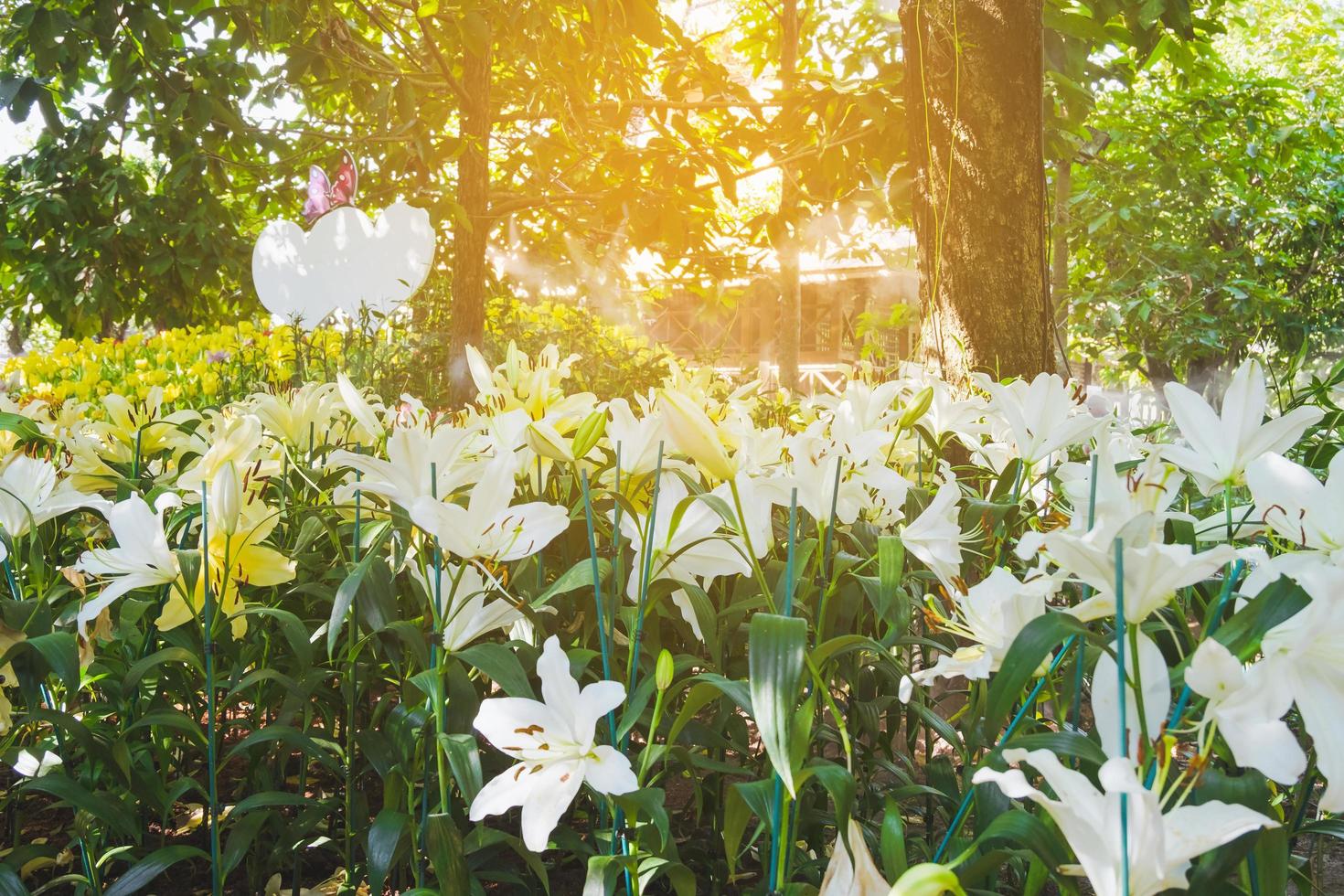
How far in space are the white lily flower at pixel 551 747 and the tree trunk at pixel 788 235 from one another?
3.26m

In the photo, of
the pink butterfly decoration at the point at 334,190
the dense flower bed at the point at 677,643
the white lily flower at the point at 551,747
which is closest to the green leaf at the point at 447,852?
the dense flower bed at the point at 677,643

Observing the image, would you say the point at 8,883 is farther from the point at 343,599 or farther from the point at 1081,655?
the point at 1081,655

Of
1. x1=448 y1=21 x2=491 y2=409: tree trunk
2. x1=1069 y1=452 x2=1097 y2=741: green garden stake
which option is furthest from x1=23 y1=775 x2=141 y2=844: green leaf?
x1=448 y1=21 x2=491 y2=409: tree trunk

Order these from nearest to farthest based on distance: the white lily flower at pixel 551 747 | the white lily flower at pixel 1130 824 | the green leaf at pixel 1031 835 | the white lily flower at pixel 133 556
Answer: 1. the white lily flower at pixel 1130 824
2. the green leaf at pixel 1031 835
3. the white lily flower at pixel 551 747
4. the white lily flower at pixel 133 556

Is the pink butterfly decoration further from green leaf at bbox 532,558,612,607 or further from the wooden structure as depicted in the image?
the wooden structure

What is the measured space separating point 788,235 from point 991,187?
184 cm

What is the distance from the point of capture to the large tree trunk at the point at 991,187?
2.16 m

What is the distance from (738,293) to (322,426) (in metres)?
4.57

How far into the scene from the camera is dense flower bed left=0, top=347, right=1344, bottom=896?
56cm

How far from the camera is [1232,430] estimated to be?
811 mm

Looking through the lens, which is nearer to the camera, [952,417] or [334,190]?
[952,417]

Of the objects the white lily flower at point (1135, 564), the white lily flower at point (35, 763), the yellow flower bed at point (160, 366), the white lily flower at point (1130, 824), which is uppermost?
the yellow flower bed at point (160, 366)

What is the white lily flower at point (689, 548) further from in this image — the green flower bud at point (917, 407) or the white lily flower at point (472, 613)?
the green flower bud at point (917, 407)

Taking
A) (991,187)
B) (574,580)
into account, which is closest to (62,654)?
(574,580)
